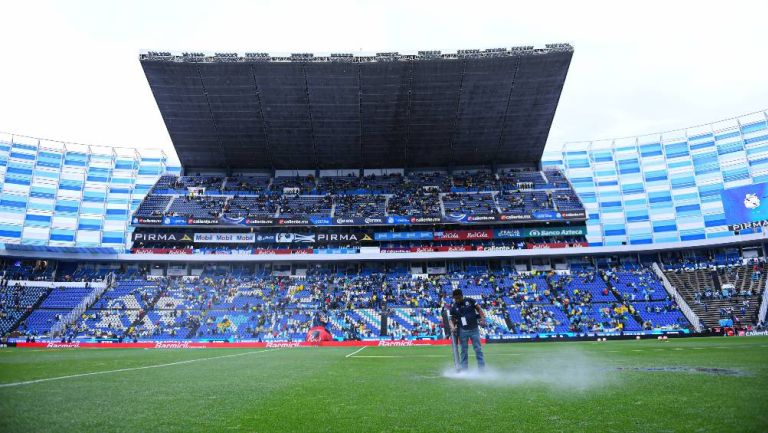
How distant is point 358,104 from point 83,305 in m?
33.4

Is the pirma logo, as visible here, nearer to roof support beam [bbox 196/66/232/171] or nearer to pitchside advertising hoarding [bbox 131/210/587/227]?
pitchside advertising hoarding [bbox 131/210/587/227]

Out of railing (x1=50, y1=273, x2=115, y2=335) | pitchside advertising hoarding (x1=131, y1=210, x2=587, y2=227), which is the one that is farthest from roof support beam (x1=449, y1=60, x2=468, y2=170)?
railing (x1=50, y1=273, x2=115, y2=335)

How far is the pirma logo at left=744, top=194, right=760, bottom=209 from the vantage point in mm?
43156

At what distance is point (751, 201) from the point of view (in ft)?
142

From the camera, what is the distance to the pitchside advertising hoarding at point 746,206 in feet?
141

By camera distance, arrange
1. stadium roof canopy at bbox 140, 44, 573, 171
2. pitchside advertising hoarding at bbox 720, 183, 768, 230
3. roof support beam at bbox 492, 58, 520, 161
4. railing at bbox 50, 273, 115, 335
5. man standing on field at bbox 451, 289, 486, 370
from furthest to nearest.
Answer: roof support beam at bbox 492, 58, 520, 161, stadium roof canopy at bbox 140, 44, 573, 171, pitchside advertising hoarding at bbox 720, 183, 768, 230, railing at bbox 50, 273, 115, 335, man standing on field at bbox 451, 289, 486, 370

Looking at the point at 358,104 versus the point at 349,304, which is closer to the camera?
the point at 349,304

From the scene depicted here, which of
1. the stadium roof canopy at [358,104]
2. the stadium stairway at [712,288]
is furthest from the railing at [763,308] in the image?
the stadium roof canopy at [358,104]

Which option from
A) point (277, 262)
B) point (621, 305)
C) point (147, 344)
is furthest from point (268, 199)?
point (621, 305)

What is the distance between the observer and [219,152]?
54281mm

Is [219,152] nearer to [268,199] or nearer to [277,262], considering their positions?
[268,199]

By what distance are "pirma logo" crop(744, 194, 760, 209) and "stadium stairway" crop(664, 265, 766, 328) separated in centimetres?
604

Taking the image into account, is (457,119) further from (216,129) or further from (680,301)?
(680,301)

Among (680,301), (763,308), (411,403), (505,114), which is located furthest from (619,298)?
(411,403)
